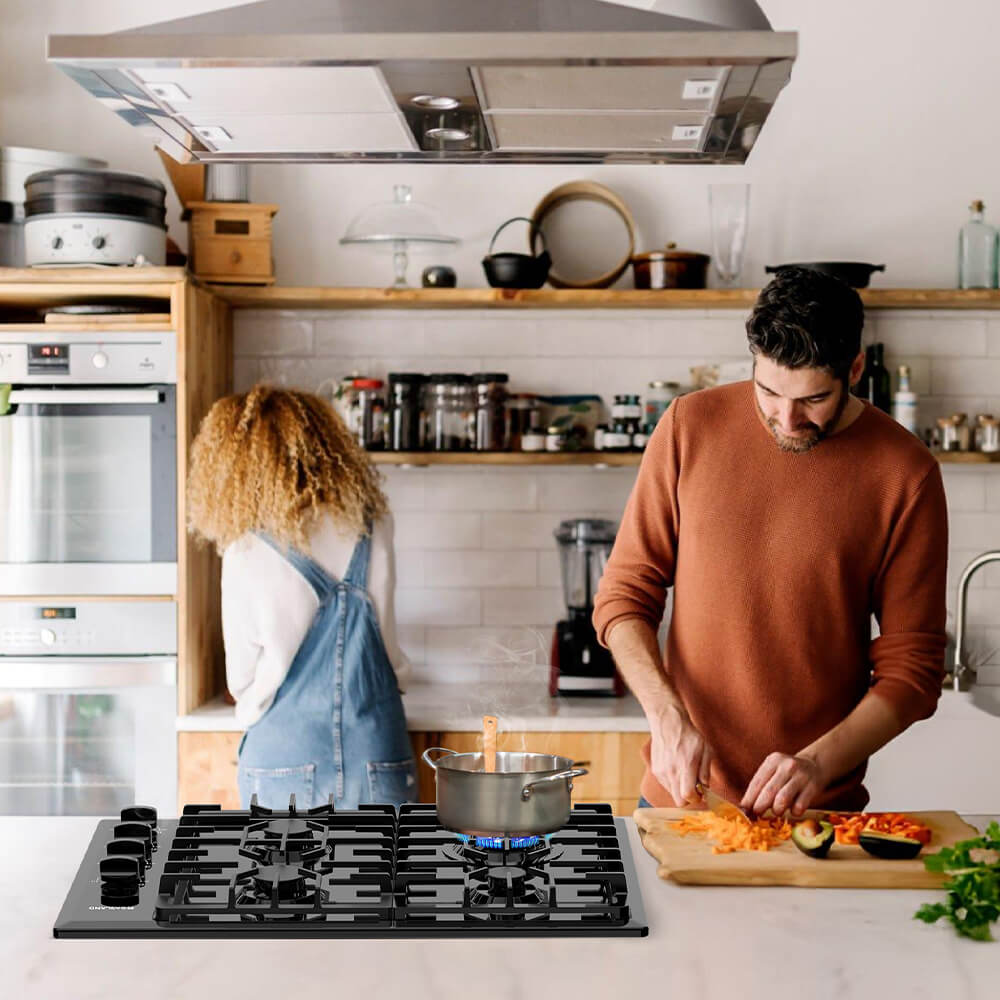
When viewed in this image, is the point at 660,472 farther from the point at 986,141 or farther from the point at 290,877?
the point at 986,141

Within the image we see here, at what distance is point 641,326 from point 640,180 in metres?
0.46

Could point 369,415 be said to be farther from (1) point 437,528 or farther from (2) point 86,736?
(2) point 86,736

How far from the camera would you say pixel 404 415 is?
3.80m

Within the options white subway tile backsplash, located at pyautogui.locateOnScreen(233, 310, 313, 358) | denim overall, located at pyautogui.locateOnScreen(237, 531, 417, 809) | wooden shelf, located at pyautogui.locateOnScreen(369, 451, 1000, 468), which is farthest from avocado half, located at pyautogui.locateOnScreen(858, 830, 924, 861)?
white subway tile backsplash, located at pyautogui.locateOnScreen(233, 310, 313, 358)

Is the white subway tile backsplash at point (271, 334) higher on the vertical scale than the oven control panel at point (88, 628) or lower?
higher

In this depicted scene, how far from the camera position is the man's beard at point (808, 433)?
7.30 feet

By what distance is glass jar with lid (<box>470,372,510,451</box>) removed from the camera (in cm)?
380

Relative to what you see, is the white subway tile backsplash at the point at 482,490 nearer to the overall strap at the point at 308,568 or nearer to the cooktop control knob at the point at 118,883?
the overall strap at the point at 308,568

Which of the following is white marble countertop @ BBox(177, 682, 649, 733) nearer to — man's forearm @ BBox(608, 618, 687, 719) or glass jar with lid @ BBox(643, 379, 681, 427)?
glass jar with lid @ BBox(643, 379, 681, 427)

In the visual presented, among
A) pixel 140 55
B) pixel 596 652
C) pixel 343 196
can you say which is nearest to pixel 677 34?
pixel 140 55

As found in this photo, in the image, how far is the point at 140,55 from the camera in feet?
5.19

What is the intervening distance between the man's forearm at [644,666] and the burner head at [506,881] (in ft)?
1.55

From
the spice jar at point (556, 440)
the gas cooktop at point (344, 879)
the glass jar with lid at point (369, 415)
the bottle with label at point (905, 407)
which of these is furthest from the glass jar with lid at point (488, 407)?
the gas cooktop at point (344, 879)

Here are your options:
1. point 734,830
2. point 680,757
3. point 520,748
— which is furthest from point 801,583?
point 520,748
